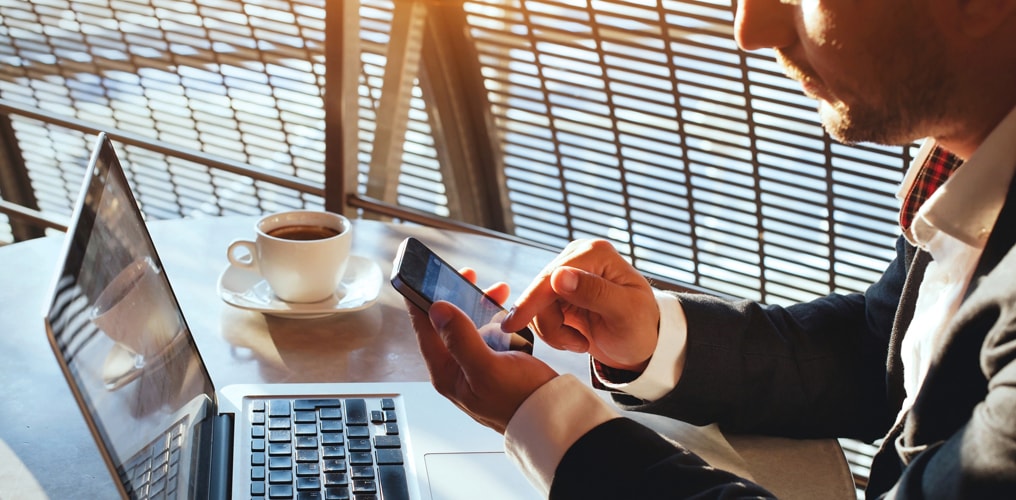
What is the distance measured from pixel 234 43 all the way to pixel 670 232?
229 centimetres

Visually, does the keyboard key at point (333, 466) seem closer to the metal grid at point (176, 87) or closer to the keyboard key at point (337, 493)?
the keyboard key at point (337, 493)

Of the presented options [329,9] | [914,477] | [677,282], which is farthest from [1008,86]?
[329,9]

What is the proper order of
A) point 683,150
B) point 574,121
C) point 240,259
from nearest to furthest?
point 240,259 < point 683,150 < point 574,121

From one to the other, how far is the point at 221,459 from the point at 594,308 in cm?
47

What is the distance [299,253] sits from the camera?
1347 millimetres

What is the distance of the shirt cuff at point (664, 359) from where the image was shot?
120 centimetres

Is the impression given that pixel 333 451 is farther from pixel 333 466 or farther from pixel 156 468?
pixel 156 468

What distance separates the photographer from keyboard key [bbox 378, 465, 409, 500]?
3.19 feet

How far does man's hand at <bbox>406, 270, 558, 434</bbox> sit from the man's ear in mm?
528

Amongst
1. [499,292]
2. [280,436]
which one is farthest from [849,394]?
[280,436]

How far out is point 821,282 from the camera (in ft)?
13.4

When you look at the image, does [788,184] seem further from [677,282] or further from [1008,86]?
[1008,86]

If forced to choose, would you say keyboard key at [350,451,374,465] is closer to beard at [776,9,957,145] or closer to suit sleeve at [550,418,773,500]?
suit sleeve at [550,418,773,500]

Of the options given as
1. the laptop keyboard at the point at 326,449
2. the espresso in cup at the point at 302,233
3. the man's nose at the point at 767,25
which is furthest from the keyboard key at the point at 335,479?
the man's nose at the point at 767,25
